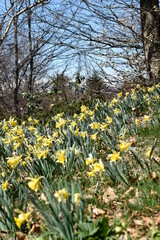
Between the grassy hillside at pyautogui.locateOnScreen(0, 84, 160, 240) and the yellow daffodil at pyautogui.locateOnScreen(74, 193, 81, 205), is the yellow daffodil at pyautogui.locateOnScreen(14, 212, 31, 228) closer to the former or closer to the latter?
the grassy hillside at pyautogui.locateOnScreen(0, 84, 160, 240)

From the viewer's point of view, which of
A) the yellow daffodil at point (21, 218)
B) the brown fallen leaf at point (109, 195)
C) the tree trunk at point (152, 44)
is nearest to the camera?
the yellow daffodil at point (21, 218)

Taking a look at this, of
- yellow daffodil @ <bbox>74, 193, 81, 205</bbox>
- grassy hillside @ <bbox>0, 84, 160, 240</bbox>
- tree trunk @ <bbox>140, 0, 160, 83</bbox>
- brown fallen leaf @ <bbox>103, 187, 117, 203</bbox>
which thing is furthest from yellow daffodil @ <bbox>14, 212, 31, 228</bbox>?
tree trunk @ <bbox>140, 0, 160, 83</bbox>

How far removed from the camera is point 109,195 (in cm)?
212

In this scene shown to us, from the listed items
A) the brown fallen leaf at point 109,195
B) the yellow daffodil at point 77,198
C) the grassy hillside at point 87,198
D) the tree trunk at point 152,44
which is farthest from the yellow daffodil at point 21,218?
the tree trunk at point 152,44

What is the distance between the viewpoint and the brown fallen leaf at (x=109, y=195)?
204 cm

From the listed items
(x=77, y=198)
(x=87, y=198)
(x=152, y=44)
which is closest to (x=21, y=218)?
(x=77, y=198)

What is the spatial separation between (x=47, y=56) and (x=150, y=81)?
5871mm

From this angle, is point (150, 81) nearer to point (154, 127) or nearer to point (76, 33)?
point (76, 33)

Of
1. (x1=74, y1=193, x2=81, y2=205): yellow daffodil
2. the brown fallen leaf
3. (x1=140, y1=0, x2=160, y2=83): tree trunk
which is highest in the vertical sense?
(x1=140, y1=0, x2=160, y2=83): tree trunk

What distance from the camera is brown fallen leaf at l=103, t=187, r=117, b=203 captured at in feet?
6.71

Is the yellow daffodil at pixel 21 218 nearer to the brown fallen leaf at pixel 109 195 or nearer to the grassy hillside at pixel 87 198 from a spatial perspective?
the grassy hillside at pixel 87 198

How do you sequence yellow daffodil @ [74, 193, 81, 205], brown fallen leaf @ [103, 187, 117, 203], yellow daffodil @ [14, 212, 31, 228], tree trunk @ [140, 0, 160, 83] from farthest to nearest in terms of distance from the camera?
tree trunk @ [140, 0, 160, 83]
brown fallen leaf @ [103, 187, 117, 203]
yellow daffodil @ [74, 193, 81, 205]
yellow daffodil @ [14, 212, 31, 228]

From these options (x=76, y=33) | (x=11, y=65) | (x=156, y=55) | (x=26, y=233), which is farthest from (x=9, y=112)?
(x=26, y=233)

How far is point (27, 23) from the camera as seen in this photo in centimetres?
1081
